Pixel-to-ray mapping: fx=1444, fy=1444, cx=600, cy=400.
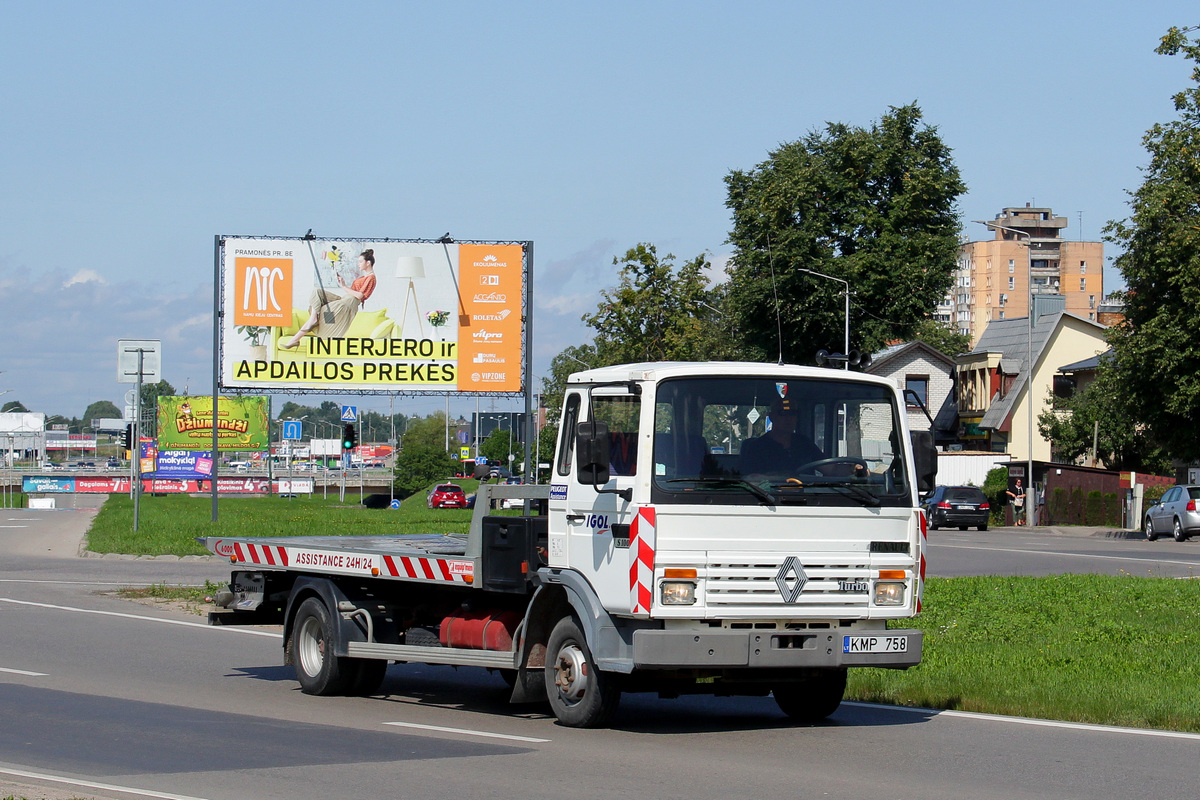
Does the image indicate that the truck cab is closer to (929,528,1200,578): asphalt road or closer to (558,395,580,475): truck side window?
(558,395,580,475): truck side window

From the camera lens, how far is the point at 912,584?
Answer: 373 inches

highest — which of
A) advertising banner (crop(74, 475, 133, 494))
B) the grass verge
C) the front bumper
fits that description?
the front bumper

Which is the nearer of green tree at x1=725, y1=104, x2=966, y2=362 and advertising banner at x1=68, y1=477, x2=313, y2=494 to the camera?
green tree at x1=725, y1=104, x2=966, y2=362

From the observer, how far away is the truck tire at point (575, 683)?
30.6 feet

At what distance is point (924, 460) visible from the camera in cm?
955

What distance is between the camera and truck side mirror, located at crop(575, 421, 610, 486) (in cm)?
900

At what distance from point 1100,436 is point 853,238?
13.9 m

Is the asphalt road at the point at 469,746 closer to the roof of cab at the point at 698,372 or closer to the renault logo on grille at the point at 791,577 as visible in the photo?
the renault logo on grille at the point at 791,577

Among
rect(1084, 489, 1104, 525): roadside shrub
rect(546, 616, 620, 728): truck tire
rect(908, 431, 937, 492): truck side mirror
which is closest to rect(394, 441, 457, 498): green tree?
rect(1084, 489, 1104, 525): roadside shrub

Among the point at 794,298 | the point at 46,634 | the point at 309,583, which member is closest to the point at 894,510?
the point at 309,583

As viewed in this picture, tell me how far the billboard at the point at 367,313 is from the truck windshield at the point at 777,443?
1190 inches

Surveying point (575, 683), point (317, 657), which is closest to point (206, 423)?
point (317, 657)

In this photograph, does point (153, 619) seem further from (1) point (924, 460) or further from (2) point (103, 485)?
(2) point (103, 485)

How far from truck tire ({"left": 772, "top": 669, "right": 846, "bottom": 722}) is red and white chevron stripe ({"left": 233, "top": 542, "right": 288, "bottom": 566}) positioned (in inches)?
173
